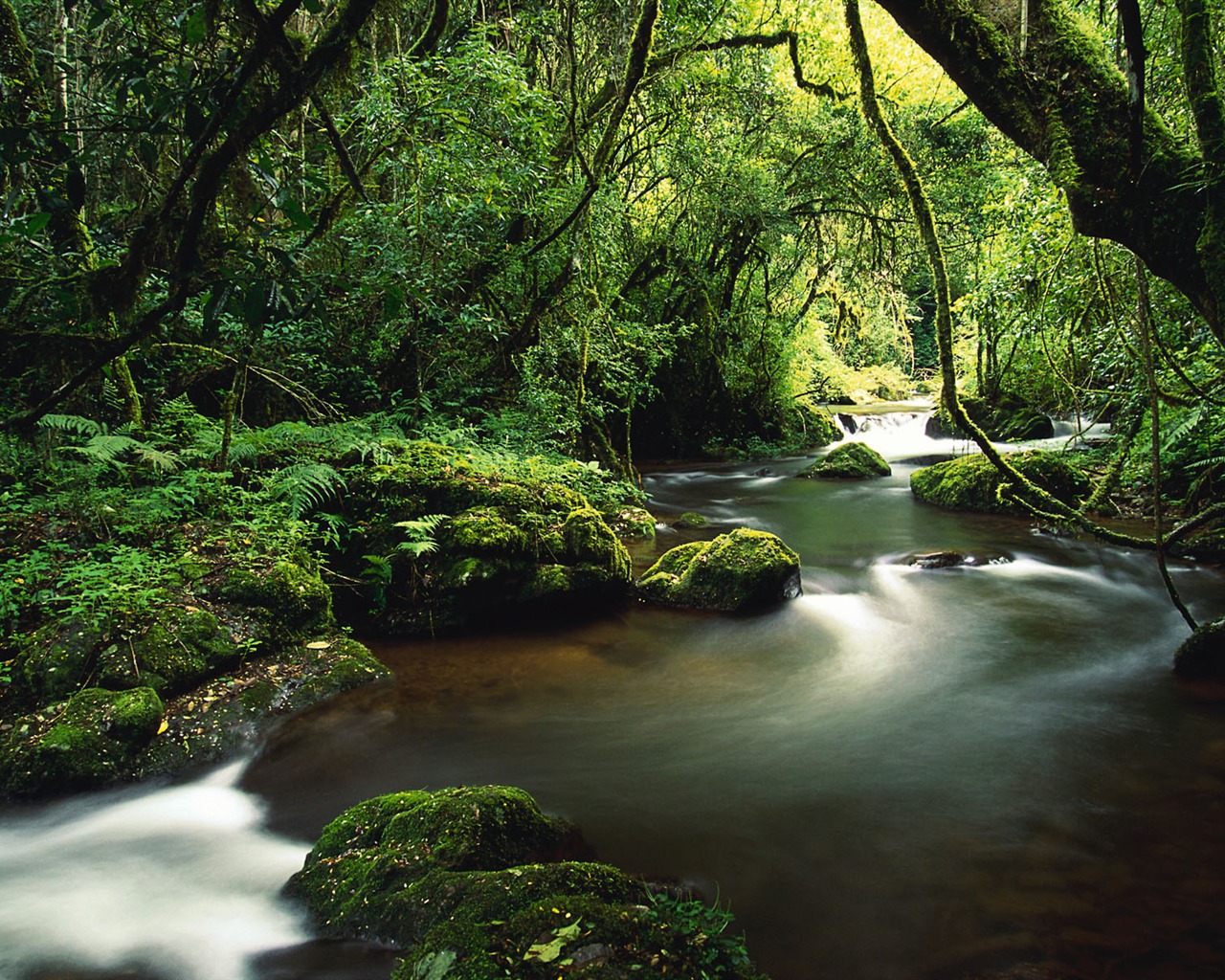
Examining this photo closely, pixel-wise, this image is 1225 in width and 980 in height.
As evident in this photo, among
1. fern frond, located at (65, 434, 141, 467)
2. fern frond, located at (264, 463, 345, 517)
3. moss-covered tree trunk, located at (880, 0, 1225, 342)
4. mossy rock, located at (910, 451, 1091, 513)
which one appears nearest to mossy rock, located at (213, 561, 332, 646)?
fern frond, located at (264, 463, 345, 517)

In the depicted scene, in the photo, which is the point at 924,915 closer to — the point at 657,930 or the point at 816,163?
the point at 657,930

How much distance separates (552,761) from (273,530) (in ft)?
10.6

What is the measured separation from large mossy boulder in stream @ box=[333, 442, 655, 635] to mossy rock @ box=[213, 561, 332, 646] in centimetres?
71

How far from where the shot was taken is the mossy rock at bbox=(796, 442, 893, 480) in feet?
49.2

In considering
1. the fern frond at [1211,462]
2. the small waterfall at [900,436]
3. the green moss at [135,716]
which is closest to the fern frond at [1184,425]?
the fern frond at [1211,462]

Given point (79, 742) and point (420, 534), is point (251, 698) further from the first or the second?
point (420, 534)

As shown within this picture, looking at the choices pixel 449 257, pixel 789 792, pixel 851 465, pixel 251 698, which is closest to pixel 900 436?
pixel 851 465

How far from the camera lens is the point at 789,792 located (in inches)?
163

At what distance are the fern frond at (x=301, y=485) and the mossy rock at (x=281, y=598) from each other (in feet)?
2.58

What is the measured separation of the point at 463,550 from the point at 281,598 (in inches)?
64.2

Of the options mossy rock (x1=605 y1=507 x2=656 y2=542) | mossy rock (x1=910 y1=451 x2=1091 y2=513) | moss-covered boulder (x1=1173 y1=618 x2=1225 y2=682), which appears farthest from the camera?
mossy rock (x1=910 y1=451 x2=1091 y2=513)

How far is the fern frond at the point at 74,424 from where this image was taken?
5535 mm

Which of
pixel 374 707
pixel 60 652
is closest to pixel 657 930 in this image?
pixel 374 707

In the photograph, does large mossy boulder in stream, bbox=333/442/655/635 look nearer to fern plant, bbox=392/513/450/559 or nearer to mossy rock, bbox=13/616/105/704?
fern plant, bbox=392/513/450/559
